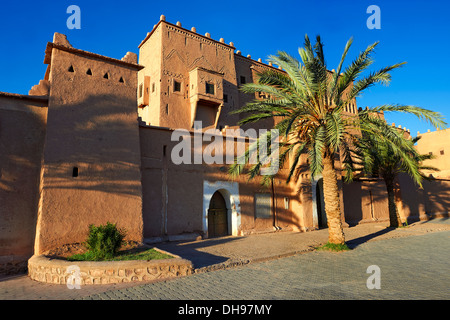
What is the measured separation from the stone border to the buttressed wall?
1897 millimetres

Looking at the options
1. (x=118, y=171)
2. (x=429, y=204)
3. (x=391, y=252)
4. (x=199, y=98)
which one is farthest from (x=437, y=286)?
(x=429, y=204)

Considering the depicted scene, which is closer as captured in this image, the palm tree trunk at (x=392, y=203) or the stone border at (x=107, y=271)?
the stone border at (x=107, y=271)

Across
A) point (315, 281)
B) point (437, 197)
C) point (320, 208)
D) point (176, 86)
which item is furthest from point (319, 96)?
point (437, 197)

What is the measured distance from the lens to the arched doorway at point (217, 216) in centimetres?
1422

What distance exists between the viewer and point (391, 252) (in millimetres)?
10055

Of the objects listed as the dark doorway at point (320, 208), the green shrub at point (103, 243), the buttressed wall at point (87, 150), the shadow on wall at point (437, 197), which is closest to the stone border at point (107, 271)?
→ the green shrub at point (103, 243)

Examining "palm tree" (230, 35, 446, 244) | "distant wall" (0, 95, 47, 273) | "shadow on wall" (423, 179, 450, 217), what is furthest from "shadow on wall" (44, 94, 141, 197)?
"shadow on wall" (423, 179, 450, 217)

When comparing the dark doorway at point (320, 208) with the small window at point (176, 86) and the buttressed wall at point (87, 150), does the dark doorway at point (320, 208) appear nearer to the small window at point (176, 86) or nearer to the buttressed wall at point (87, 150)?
the small window at point (176, 86)

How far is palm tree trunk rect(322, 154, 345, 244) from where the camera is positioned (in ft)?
35.0

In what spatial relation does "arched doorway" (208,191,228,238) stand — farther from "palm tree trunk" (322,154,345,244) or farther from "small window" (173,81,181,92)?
"small window" (173,81,181,92)

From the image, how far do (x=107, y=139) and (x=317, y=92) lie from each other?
767cm

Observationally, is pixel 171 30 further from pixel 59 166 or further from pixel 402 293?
pixel 402 293

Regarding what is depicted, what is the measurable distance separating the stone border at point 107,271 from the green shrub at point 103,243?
967 mm

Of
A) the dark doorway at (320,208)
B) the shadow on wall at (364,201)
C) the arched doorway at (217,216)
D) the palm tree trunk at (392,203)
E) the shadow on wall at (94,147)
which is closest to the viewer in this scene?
the shadow on wall at (94,147)
